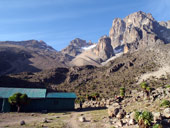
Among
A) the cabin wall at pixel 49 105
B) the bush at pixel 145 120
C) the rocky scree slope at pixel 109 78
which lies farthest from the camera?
the rocky scree slope at pixel 109 78

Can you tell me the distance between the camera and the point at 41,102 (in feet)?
115

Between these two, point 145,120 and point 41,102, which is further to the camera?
point 41,102

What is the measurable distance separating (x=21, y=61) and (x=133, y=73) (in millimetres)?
134267

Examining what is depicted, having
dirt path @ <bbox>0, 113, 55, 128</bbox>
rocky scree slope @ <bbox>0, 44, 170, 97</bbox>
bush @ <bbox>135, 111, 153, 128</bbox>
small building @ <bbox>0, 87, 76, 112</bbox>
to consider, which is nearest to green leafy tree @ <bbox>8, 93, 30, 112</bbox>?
small building @ <bbox>0, 87, 76, 112</bbox>

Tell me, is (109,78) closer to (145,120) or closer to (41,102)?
(41,102)

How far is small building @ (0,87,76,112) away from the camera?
→ 32122 mm

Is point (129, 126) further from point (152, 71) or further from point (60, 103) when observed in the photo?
point (152, 71)

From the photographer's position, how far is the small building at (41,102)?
3212 cm

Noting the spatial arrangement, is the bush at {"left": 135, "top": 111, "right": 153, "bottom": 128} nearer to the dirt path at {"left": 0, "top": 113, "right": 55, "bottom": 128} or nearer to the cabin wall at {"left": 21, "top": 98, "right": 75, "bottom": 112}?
the dirt path at {"left": 0, "top": 113, "right": 55, "bottom": 128}

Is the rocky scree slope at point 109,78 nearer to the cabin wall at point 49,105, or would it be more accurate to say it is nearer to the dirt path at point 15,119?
the cabin wall at point 49,105

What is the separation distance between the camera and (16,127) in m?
17.5

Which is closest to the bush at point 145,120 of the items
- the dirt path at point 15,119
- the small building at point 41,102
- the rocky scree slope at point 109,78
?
the dirt path at point 15,119

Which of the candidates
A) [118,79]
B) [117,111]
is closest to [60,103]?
[117,111]

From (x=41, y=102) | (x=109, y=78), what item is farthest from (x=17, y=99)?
(x=109, y=78)
